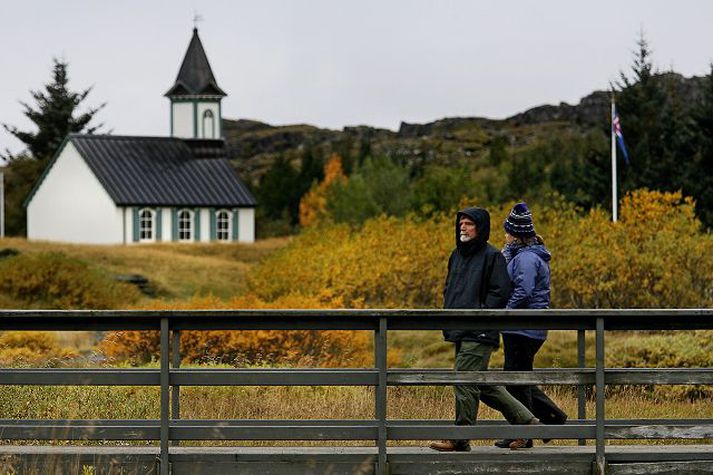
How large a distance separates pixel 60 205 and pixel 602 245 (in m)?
50.7

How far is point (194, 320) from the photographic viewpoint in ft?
32.2

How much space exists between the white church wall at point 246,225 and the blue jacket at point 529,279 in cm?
6707

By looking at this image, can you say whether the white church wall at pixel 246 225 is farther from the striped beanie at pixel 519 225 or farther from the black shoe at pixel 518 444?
the black shoe at pixel 518 444

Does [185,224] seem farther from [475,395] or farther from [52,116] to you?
[475,395]

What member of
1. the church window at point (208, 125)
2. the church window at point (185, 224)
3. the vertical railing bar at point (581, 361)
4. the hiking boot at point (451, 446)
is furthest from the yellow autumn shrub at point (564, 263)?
the church window at point (208, 125)

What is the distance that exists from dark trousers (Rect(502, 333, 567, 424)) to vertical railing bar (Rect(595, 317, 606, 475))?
786 mm

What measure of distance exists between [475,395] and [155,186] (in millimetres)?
67001

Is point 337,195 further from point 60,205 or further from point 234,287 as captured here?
point 234,287

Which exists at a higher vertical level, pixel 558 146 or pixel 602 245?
pixel 558 146

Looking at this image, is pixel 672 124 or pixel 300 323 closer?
pixel 300 323

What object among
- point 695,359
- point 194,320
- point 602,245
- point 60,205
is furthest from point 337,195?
point 194,320

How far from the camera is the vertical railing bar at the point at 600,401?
972 centimetres

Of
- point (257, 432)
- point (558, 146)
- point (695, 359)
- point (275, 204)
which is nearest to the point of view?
point (257, 432)

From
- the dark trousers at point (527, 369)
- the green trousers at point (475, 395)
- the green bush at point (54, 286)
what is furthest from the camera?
the green bush at point (54, 286)
